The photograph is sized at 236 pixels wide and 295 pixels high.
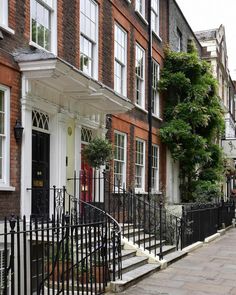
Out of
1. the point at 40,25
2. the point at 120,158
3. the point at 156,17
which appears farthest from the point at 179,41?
the point at 40,25

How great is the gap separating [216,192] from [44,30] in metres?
11.6

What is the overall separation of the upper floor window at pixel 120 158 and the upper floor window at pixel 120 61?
4.62 ft

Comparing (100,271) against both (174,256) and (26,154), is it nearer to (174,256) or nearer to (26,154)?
(26,154)

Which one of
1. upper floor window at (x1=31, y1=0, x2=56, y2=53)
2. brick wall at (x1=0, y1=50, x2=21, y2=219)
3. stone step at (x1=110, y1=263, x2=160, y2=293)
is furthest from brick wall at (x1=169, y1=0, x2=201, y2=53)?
stone step at (x1=110, y1=263, x2=160, y2=293)

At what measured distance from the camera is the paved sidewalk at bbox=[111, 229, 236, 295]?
8.18 m

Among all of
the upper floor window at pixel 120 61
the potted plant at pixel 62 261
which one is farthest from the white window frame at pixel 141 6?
the potted plant at pixel 62 261

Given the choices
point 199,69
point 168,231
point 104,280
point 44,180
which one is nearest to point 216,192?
point 199,69

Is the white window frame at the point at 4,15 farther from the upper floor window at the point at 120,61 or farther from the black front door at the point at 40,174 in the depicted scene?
the upper floor window at the point at 120,61

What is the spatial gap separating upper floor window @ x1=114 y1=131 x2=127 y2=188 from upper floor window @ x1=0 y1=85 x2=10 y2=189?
19.2ft

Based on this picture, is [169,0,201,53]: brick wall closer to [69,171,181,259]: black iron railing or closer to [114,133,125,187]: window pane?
[114,133,125,187]: window pane

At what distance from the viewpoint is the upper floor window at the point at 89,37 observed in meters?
12.1

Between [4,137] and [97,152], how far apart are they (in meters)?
3.10

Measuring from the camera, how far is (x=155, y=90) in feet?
59.7

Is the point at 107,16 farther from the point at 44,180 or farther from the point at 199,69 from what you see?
the point at 199,69
